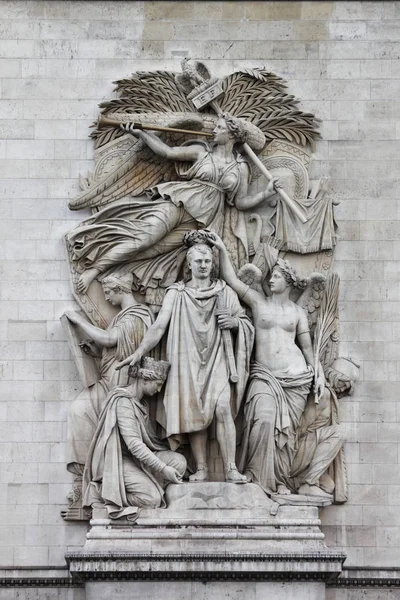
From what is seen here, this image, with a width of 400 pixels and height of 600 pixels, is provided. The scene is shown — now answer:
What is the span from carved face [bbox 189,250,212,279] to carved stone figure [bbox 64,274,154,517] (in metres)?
0.69

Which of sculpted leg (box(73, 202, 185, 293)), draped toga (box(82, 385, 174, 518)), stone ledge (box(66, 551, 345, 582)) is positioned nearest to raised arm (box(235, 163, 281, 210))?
sculpted leg (box(73, 202, 185, 293))

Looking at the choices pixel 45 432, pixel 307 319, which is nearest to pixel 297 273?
pixel 307 319

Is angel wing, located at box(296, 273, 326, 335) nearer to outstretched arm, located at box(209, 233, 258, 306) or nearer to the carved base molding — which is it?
outstretched arm, located at box(209, 233, 258, 306)

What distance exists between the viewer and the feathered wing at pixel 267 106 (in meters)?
20.6

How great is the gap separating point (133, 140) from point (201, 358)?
Answer: 8.76 feet

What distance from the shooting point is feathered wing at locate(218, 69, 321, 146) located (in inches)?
811

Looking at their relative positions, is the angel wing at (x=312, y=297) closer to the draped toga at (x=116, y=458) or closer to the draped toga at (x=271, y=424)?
the draped toga at (x=271, y=424)

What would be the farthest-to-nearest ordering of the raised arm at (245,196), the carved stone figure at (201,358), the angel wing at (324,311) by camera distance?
1. the raised arm at (245,196)
2. the angel wing at (324,311)
3. the carved stone figure at (201,358)

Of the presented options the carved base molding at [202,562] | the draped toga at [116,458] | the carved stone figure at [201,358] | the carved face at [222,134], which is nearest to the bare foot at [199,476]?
the carved stone figure at [201,358]

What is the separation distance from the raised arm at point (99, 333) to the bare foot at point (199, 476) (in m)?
1.63

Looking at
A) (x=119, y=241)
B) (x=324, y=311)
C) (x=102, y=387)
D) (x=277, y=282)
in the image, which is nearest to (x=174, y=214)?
(x=119, y=241)

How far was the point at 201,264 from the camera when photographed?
1983 centimetres

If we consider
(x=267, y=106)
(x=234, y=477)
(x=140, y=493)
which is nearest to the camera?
(x=140, y=493)

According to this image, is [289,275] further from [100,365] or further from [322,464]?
[100,365]
